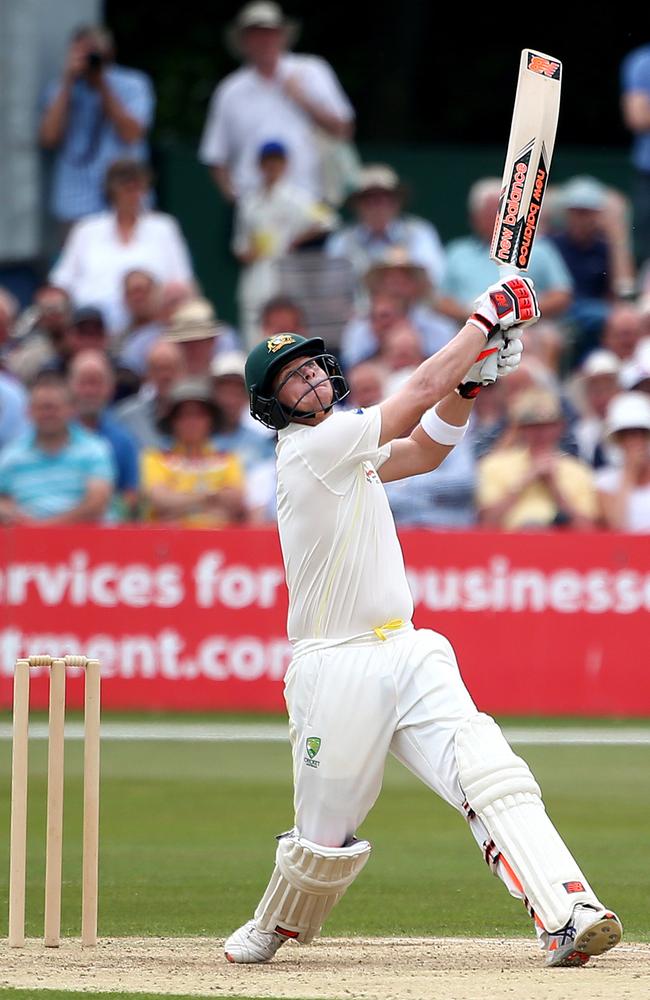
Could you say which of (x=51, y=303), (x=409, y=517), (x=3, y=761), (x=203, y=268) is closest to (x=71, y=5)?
(x=203, y=268)

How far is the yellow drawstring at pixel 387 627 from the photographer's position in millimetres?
5879

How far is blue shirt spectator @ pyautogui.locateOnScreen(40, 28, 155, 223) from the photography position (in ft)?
47.6

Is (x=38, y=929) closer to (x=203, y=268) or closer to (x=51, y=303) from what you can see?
(x=51, y=303)

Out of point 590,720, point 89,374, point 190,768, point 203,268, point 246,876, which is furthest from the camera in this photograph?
point 203,268

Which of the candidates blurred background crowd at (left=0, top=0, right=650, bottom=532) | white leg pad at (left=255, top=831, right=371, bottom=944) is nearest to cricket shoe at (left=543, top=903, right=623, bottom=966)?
white leg pad at (left=255, top=831, right=371, bottom=944)

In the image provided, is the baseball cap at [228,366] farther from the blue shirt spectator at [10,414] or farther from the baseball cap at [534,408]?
the baseball cap at [534,408]

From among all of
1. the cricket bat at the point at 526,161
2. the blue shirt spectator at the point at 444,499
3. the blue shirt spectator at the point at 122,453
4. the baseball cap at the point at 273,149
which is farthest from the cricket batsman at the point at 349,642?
the baseball cap at the point at 273,149

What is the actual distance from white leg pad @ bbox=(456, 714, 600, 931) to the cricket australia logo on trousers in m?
0.41

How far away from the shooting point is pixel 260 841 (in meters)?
8.22

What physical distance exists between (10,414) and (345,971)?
7510 mm

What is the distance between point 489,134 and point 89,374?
9130mm

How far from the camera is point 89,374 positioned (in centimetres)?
1235

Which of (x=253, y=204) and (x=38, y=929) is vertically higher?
(x=253, y=204)

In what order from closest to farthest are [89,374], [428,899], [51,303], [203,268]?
1. [428,899]
2. [89,374]
3. [51,303]
4. [203,268]
